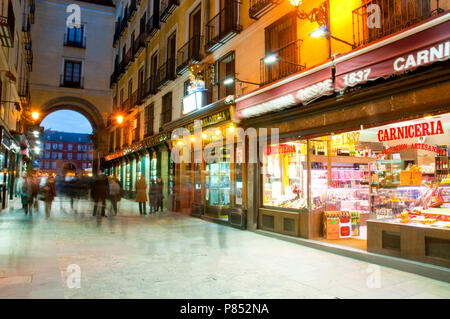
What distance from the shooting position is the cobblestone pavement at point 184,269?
474 centimetres

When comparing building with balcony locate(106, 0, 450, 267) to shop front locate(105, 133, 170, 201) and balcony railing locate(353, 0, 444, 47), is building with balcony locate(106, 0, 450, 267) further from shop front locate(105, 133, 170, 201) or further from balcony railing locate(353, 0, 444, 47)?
shop front locate(105, 133, 170, 201)

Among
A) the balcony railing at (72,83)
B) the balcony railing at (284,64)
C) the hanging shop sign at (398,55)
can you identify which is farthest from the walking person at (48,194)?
the balcony railing at (72,83)

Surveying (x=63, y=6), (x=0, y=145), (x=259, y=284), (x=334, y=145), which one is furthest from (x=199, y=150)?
(x=63, y=6)

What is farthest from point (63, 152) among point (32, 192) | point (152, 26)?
point (32, 192)

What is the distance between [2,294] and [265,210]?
23.0 feet

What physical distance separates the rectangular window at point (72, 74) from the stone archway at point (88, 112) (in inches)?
59.1

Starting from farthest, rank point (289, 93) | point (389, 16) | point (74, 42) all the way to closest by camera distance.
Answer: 1. point (74, 42)
2. point (289, 93)
3. point (389, 16)

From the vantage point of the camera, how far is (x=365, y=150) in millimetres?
10102

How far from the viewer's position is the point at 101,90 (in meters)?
33.1

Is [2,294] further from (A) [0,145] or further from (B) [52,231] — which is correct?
(A) [0,145]

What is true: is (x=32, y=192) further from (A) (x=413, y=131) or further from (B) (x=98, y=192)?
(A) (x=413, y=131)

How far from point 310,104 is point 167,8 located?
1281 cm

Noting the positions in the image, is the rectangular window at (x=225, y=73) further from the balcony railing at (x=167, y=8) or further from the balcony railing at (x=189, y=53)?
the balcony railing at (x=167, y=8)

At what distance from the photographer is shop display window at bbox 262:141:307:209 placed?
9.30 metres
